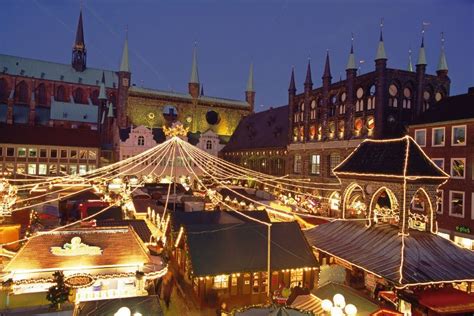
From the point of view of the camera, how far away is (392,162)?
651 inches

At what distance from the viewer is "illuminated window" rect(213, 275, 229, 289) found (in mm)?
16781

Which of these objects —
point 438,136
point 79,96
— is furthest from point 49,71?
point 438,136

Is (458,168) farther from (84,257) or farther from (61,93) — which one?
(61,93)

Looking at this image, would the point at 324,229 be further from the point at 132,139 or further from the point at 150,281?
the point at 132,139

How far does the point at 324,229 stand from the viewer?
19.4 m

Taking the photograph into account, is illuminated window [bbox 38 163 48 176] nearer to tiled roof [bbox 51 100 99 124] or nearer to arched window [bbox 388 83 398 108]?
tiled roof [bbox 51 100 99 124]

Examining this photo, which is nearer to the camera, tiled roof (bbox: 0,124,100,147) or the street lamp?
the street lamp

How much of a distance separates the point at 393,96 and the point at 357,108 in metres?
3.85

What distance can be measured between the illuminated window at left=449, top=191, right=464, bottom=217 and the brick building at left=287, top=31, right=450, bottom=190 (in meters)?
9.17

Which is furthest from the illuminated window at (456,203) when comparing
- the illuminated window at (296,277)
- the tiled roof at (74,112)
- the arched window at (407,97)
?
the tiled roof at (74,112)

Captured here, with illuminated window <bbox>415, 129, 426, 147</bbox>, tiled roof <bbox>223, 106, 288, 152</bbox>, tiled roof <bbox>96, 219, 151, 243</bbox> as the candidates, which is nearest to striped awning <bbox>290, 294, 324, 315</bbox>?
Answer: tiled roof <bbox>96, 219, 151, 243</bbox>

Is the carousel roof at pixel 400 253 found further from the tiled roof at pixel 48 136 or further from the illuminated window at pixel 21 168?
the illuminated window at pixel 21 168

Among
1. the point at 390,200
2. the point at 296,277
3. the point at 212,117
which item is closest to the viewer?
the point at 390,200

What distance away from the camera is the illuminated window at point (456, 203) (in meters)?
28.1
